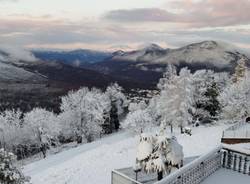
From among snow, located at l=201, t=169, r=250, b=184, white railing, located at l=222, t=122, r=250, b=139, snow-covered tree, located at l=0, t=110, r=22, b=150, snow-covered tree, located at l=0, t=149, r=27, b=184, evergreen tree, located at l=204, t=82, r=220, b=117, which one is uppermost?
snow, located at l=201, t=169, r=250, b=184

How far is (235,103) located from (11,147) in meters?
43.0

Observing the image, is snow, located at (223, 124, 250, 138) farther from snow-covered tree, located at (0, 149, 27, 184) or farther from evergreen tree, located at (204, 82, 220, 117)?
evergreen tree, located at (204, 82, 220, 117)

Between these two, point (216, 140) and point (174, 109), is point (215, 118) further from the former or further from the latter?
point (216, 140)

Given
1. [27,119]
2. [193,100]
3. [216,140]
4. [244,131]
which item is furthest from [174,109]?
[27,119]

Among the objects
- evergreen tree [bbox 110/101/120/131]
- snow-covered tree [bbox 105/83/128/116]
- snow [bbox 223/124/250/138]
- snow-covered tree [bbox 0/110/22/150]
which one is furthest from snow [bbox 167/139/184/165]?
snow-covered tree [bbox 105/83/128/116]

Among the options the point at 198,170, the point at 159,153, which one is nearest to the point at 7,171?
the point at 159,153

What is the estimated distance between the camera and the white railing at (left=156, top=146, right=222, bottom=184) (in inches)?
386

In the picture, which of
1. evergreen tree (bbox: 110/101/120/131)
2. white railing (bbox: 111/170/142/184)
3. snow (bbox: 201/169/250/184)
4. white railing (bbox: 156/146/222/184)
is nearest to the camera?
white railing (bbox: 156/146/222/184)

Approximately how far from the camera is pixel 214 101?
51031mm

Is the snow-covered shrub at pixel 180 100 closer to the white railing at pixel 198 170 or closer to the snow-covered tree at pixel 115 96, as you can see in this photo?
the snow-covered tree at pixel 115 96

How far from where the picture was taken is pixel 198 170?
439 inches

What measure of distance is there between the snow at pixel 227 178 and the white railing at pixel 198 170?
0.56ft

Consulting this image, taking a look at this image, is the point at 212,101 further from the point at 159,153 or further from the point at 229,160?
the point at 159,153

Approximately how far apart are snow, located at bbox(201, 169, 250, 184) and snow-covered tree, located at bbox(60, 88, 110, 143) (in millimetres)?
51582
